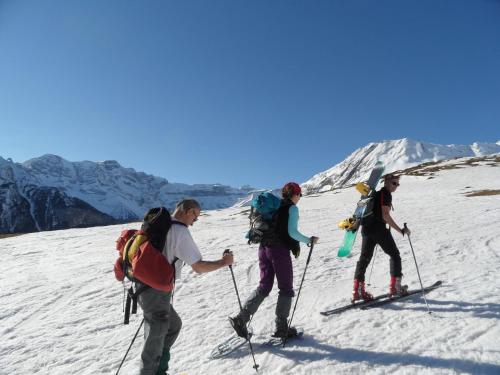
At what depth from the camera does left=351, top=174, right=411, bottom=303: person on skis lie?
23.3 ft

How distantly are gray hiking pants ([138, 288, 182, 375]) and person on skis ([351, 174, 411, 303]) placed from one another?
14.7 feet

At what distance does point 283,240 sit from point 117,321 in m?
4.92

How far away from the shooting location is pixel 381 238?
707cm

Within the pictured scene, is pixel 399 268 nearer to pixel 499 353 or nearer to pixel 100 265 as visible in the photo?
pixel 499 353

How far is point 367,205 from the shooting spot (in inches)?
286

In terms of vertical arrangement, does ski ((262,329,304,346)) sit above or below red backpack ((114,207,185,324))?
below

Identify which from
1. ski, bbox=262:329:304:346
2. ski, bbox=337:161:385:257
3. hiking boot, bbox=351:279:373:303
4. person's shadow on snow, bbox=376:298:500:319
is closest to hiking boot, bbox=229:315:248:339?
ski, bbox=262:329:304:346

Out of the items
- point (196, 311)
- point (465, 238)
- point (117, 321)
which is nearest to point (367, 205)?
point (196, 311)

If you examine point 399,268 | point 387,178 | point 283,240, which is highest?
point 387,178

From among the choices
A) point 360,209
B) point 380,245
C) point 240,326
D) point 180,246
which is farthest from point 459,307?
point 180,246

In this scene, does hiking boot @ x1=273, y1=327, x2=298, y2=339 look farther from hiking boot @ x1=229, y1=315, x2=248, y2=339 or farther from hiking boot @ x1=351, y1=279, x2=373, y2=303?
hiking boot @ x1=351, y1=279, x2=373, y2=303

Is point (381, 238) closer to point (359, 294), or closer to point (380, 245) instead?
point (380, 245)

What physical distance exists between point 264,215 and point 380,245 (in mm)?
2969

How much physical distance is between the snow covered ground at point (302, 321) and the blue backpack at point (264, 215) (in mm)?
1973
